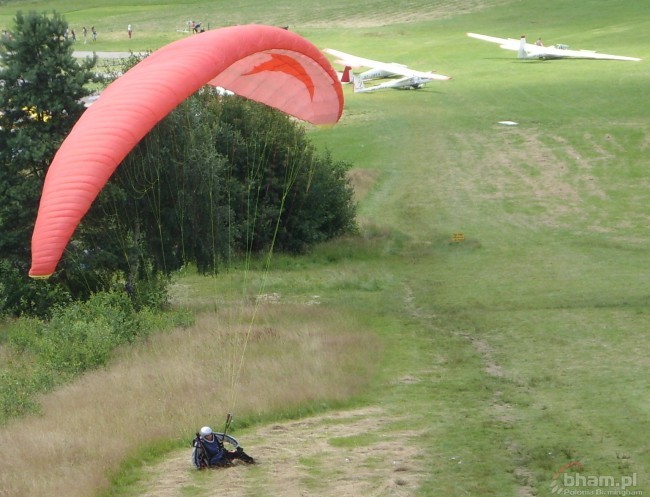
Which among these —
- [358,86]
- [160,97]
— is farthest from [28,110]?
[358,86]

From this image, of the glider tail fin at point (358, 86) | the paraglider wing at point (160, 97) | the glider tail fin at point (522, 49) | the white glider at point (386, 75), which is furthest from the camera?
the glider tail fin at point (522, 49)

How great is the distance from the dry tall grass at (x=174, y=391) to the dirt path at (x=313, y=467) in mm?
832

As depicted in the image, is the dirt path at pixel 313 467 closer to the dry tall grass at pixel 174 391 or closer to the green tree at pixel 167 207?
the dry tall grass at pixel 174 391

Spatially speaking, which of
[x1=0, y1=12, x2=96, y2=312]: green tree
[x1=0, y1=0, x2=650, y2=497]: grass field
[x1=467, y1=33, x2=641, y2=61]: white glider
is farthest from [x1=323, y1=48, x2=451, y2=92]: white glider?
[x1=0, y1=12, x2=96, y2=312]: green tree

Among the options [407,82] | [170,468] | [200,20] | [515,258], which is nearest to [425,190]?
[515,258]

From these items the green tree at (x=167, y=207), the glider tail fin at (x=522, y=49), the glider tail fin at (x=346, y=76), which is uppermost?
the glider tail fin at (x=522, y=49)

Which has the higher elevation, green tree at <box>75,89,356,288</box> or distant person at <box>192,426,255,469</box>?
green tree at <box>75,89,356,288</box>

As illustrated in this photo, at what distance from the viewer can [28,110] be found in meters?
24.9

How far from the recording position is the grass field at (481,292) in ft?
44.5

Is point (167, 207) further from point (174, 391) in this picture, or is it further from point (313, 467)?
point (313, 467)

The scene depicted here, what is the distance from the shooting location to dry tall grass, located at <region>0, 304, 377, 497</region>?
1359 centimetres

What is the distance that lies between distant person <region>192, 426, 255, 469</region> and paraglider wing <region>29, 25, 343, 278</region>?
2.91 metres

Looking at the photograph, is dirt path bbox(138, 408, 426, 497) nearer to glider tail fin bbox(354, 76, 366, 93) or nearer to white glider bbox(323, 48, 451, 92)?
white glider bbox(323, 48, 451, 92)

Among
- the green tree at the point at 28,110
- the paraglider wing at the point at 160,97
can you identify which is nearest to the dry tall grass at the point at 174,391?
the paraglider wing at the point at 160,97
